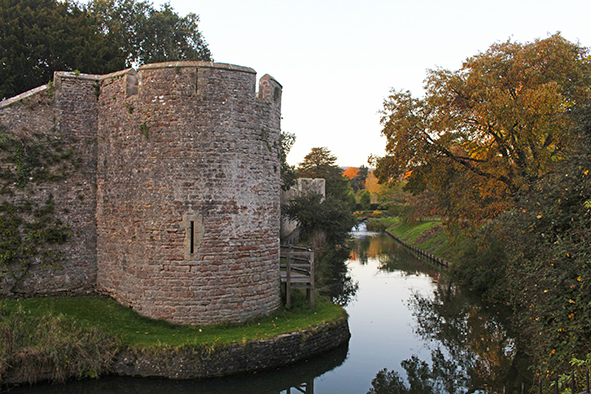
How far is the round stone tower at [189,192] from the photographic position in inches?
393

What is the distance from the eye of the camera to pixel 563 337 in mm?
6219

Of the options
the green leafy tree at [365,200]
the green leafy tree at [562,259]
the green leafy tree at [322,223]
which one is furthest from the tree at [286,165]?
the green leafy tree at [365,200]

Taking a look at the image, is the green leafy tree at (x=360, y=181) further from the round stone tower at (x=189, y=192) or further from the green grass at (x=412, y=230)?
the round stone tower at (x=189, y=192)

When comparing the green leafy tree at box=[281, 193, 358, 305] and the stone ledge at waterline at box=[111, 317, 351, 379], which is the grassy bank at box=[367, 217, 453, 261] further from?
the stone ledge at waterline at box=[111, 317, 351, 379]

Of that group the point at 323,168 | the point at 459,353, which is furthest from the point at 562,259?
the point at 323,168

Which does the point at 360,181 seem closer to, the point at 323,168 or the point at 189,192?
the point at 323,168

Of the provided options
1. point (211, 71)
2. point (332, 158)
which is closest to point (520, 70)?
point (211, 71)

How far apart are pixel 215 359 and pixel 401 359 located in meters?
5.06

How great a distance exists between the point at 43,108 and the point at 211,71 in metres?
4.64

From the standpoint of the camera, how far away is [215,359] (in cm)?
902

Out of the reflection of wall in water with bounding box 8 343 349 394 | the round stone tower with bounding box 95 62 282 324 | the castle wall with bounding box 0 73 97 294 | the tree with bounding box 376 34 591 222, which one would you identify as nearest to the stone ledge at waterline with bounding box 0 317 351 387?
the reflection of wall in water with bounding box 8 343 349 394

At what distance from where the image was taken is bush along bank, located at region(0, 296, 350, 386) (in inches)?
338

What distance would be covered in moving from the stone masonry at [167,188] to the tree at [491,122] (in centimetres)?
617

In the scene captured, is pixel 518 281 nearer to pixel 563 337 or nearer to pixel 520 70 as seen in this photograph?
pixel 563 337
